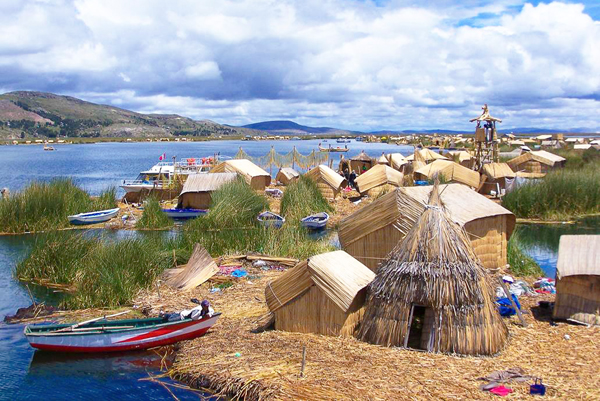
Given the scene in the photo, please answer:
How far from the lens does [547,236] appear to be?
2303cm

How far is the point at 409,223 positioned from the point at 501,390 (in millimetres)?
5345

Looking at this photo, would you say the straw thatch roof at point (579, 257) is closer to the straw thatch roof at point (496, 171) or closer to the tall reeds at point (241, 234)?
the tall reeds at point (241, 234)

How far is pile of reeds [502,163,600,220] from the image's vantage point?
26.3m

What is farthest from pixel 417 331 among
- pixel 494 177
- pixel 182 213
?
pixel 494 177

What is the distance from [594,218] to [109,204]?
21.5 m

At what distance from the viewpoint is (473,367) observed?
29.1 feet

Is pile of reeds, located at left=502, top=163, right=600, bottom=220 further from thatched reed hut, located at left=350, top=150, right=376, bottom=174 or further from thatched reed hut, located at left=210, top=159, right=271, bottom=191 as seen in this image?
thatched reed hut, located at left=350, top=150, right=376, bottom=174

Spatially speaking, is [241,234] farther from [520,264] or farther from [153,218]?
[520,264]

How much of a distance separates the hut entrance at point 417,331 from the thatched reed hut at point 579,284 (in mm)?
2475

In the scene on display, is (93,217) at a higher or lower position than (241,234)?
lower

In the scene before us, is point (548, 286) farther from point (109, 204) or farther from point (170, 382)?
point (109, 204)

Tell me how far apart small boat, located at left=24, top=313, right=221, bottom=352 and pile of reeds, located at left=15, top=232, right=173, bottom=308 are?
2.30 m

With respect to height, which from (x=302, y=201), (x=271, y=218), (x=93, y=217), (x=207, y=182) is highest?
(x=207, y=182)

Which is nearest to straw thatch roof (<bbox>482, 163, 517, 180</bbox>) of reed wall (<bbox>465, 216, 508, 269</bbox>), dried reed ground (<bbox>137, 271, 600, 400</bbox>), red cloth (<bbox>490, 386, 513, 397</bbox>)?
reed wall (<bbox>465, 216, 508, 269</bbox>)
